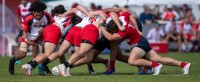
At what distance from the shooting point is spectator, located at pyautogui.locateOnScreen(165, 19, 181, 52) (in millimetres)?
33497

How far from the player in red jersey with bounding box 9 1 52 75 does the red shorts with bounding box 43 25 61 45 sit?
0.35 metres

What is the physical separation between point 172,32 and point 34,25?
16486mm

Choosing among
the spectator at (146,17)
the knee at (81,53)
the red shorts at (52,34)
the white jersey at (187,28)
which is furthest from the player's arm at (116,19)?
the white jersey at (187,28)

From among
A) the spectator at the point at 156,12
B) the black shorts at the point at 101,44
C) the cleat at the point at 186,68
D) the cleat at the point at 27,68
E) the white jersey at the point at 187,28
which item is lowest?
the cleat at the point at 186,68

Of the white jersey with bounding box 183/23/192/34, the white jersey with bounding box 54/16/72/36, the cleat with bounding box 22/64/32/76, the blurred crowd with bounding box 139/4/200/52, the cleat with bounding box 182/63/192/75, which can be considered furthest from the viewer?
the white jersey with bounding box 183/23/192/34

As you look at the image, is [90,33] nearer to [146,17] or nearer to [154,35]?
[154,35]

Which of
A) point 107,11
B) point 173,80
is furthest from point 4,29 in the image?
point 173,80

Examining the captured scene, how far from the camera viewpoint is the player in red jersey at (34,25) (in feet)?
57.4

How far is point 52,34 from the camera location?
17.5 m

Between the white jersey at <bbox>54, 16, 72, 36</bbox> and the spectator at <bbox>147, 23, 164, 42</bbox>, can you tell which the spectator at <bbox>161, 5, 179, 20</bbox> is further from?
the white jersey at <bbox>54, 16, 72, 36</bbox>

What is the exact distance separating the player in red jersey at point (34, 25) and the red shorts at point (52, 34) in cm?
35

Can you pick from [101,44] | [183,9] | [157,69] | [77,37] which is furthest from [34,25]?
[183,9]

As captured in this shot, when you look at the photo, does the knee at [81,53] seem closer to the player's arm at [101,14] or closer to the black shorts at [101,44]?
the player's arm at [101,14]

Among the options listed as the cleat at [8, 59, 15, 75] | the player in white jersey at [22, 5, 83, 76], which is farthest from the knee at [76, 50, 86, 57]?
the cleat at [8, 59, 15, 75]
